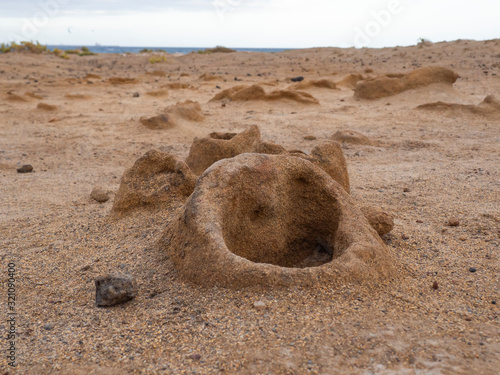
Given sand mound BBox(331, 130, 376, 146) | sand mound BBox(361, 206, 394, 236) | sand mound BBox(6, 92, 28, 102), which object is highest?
sand mound BBox(361, 206, 394, 236)

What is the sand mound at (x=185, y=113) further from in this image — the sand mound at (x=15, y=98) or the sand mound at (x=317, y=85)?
the sand mound at (x=317, y=85)

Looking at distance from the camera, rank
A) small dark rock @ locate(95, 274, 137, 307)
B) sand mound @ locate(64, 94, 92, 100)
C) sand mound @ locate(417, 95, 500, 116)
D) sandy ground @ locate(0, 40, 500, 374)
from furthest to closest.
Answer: sand mound @ locate(64, 94, 92, 100) → sand mound @ locate(417, 95, 500, 116) → small dark rock @ locate(95, 274, 137, 307) → sandy ground @ locate(0, 40, 500, 374)

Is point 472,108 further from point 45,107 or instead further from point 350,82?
point 45,107

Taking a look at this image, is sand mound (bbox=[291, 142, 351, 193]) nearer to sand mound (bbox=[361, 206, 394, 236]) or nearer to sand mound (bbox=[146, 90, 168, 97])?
sand mound (bbox=[361, 206, 394, 236])

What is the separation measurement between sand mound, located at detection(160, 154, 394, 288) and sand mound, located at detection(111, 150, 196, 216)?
0.70 m

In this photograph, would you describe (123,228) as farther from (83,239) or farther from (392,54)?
(392,54)

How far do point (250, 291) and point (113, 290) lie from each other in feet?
2.35

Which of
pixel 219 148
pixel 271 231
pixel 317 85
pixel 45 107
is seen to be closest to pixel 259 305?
pixel 271 231

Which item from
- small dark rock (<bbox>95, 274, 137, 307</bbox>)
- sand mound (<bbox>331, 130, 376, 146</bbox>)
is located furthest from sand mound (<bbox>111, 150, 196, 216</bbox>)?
sand mound (<bbox>331, 130, 376, 146</bbox>)

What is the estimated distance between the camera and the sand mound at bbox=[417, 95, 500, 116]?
28.4 ft

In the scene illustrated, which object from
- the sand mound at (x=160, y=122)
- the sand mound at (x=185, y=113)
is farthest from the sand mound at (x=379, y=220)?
the sand mound at (x=185, y=113)

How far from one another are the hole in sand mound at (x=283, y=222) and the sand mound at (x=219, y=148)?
1794mm

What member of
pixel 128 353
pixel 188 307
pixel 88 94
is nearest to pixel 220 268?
pixel 188 307

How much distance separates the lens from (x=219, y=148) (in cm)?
479
